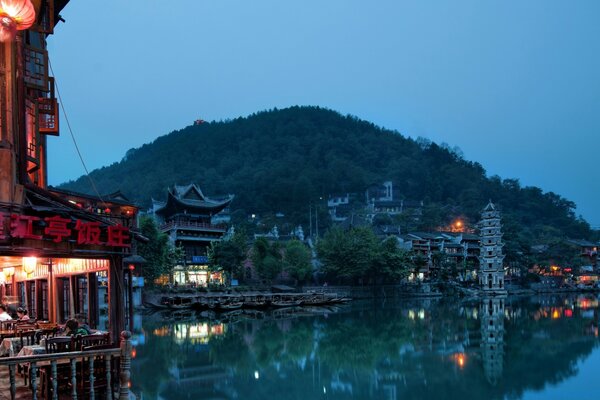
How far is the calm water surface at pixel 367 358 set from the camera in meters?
16.0

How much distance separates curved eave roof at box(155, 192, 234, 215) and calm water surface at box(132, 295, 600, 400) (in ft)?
61.7

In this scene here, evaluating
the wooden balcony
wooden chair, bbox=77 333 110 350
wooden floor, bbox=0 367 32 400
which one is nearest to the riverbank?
the wooden balcony

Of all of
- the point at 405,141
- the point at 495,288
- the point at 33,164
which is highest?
the point at 405,141

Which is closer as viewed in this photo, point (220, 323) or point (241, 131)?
point (220, 323)

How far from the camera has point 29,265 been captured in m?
14.2

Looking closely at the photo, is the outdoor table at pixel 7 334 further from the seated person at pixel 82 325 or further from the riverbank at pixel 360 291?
the riverbank at pixel 360 291

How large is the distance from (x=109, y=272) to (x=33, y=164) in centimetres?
344

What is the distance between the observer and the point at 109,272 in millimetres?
9820

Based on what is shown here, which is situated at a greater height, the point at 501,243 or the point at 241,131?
the point at 241,131

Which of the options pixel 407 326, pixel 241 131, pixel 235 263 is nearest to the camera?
pixel 407 326

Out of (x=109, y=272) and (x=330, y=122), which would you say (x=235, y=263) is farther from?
(x=330, y=122)

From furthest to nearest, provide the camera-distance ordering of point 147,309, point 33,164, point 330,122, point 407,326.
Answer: point 330,122, point 147,309, point 407,326, point 33,164

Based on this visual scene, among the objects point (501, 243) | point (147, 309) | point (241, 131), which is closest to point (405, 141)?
point (241, 131)

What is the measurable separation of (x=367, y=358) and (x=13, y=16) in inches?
637
